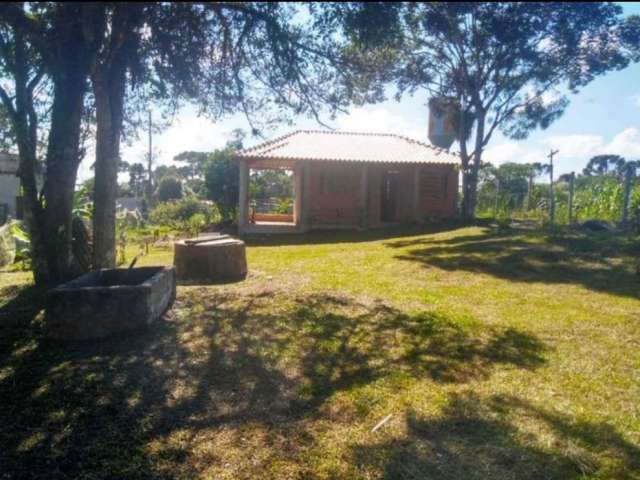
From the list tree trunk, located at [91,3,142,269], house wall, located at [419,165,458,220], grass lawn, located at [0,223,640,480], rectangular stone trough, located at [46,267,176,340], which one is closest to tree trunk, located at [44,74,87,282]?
tree trunk, located at [91,3,142,269]

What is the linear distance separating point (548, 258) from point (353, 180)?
10421mm

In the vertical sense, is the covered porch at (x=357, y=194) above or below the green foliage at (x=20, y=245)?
above

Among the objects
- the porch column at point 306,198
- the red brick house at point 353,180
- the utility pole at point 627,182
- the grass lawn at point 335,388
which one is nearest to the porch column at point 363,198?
the red brick house at point 353,180

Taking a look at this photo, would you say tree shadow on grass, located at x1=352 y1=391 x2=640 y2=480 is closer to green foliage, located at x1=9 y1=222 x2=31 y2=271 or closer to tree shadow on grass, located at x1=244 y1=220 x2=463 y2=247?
green foliage, located at x1=9 y1=222 x2=31 y2=271

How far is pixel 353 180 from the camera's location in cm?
1886

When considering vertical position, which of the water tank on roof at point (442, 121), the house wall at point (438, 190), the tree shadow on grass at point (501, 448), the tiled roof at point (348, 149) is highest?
the water tank on roof at point (442, 121)

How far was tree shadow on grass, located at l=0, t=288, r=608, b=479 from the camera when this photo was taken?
114 inches

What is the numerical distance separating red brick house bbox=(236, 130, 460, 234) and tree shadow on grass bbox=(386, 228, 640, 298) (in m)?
5.89

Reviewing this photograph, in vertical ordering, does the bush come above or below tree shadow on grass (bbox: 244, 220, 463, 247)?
above

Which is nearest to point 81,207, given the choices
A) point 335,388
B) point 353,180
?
point 353,180

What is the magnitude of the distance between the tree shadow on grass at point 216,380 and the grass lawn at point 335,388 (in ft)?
0.05

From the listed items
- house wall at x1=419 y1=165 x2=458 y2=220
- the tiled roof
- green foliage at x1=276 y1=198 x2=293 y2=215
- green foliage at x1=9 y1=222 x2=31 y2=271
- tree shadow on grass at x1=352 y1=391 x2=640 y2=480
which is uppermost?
the tiled roof

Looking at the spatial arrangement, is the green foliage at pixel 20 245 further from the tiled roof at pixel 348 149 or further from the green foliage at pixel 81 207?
the tiled roof at pixel 348 149

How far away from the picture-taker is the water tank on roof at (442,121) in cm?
2011
